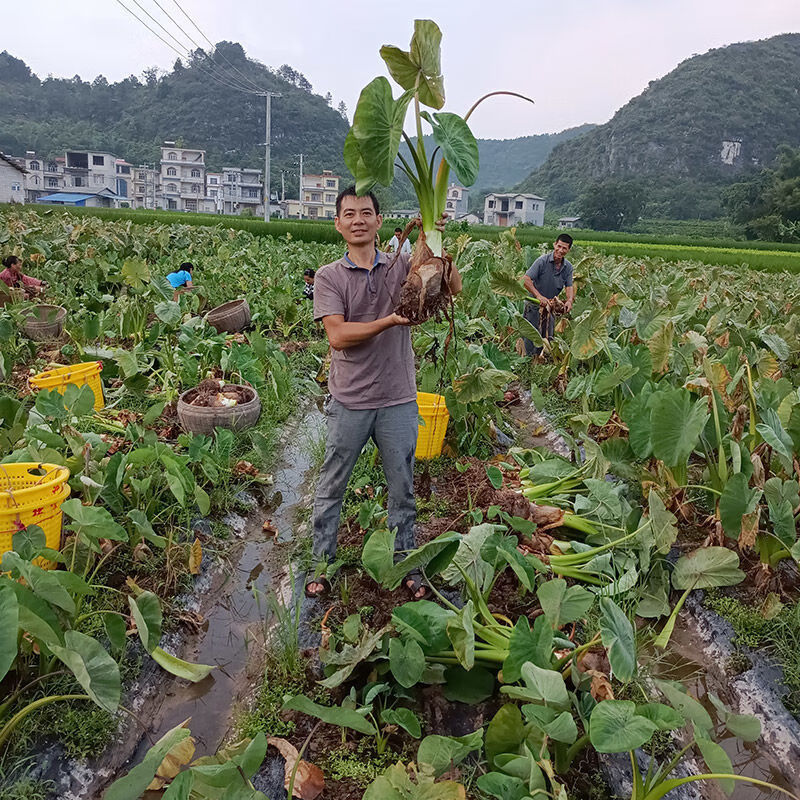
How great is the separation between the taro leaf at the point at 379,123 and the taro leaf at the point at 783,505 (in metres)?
1.83

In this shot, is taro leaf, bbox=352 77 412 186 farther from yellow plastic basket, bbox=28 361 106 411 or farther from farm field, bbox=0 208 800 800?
yellow plastic basket, bbox=28 361 106 411

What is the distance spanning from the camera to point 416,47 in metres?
2.16

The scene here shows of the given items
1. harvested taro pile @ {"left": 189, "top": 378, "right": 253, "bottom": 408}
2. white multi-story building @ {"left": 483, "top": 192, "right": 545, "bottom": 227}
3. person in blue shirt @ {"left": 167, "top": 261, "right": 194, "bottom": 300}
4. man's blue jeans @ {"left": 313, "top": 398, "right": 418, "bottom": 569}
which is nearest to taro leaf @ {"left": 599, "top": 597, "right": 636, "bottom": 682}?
man's blue jeans @ {"left": 313, "top": 398, "right": 418, "bottom": 569}

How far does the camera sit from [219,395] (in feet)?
14.0

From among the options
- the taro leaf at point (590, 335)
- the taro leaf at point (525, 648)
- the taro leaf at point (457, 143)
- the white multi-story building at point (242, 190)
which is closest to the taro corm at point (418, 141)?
the taro leaf at point (457, 143)

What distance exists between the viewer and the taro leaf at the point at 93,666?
5.32 ft

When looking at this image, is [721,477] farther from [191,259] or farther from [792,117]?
[792,117]

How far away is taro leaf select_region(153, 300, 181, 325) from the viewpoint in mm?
4789

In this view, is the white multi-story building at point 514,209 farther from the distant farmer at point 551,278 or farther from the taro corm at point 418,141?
the taro corm at point 418,141

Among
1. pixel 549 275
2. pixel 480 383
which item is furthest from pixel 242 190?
pixel 480 383

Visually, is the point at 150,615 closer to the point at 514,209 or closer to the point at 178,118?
the point at 514,209

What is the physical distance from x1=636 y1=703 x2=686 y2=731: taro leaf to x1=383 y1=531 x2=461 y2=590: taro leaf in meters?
0.75

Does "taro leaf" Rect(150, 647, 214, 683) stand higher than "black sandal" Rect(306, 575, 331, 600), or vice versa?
"black sandal" Rect(306, 575, 331, 600)

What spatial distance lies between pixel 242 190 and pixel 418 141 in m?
67.4
